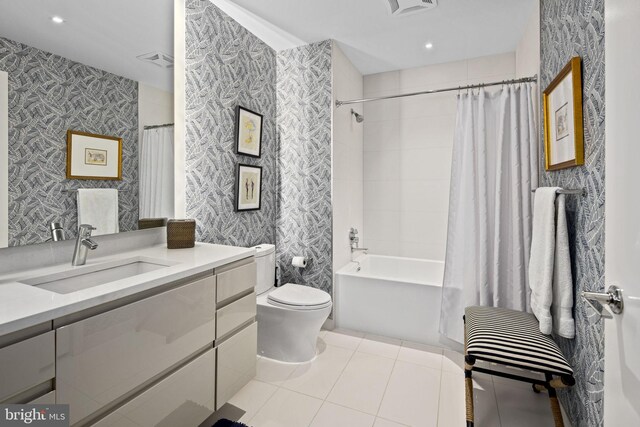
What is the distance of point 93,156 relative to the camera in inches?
57.9

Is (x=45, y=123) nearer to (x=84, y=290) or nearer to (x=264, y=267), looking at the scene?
(x=84, y=290)

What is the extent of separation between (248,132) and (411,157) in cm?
174

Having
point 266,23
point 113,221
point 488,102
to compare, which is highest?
point 266,23

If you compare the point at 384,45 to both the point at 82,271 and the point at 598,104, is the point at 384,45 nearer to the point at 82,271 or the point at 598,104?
the point at 598,104

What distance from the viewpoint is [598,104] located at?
1.21 meters

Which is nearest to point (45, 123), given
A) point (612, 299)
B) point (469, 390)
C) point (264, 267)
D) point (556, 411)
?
point (264, 267)

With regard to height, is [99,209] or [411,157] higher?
[411,157]

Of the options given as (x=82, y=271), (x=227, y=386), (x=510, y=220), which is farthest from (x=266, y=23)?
(x=227, y=386)

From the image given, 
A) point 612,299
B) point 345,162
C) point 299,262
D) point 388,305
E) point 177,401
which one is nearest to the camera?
point 612,299

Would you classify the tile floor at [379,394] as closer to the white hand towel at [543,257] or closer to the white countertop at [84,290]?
the white hand towel at [543,257]

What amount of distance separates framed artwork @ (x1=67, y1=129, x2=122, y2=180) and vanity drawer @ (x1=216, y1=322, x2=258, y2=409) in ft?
3.32

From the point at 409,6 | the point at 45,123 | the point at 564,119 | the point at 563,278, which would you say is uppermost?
the point at 409,6

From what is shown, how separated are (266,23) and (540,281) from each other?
2491 millimetres

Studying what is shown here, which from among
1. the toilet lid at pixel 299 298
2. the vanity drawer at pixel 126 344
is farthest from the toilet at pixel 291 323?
the vanity drawer at pixel 126 344
